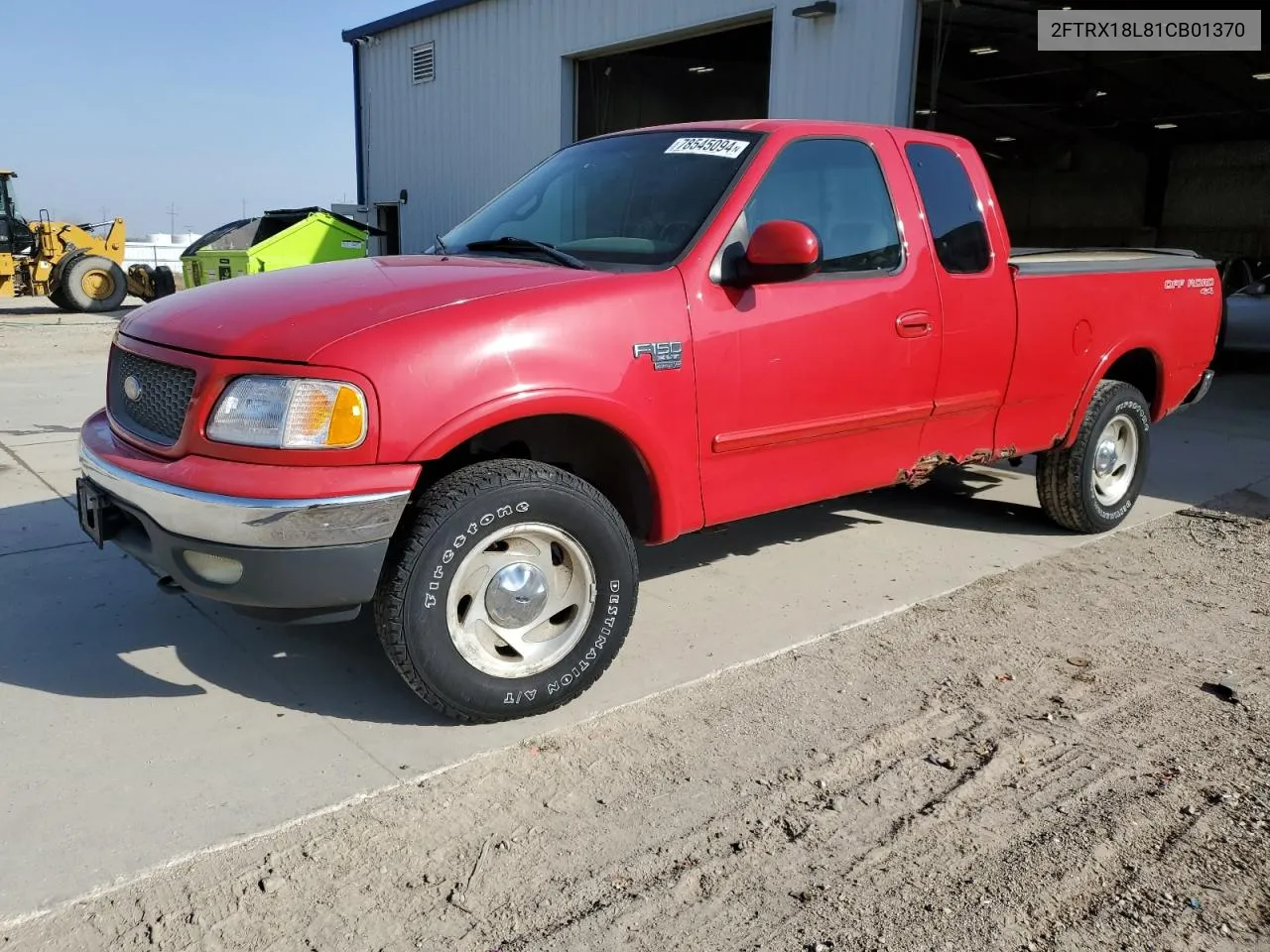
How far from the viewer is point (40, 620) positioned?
4.09 meters

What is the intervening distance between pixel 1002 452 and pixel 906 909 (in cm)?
292

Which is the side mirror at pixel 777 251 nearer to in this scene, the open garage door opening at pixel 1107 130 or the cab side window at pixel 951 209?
the cab side window at pixel 951 209

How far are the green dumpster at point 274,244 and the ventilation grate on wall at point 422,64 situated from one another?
9.18 feet

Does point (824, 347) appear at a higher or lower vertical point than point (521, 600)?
higher

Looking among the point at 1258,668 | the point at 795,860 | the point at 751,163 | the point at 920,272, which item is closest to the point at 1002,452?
the point at 920,272

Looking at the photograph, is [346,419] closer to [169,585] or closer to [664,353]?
[169,585]

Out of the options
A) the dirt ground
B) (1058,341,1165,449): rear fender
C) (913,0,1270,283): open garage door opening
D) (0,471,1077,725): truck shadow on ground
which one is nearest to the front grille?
(0,471,1077,725): truck shadow on ground

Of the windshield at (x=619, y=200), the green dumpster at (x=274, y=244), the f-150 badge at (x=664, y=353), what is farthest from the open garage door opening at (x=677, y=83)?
the f-150 badge at (x=664, y=353)

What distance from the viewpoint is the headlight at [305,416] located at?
9.37 ft

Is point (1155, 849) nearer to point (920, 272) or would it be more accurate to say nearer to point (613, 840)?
point (613, 840)

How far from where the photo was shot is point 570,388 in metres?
3.21

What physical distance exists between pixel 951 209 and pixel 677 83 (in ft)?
60.7

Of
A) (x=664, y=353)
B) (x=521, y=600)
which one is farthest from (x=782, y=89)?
(x=521, y=600)

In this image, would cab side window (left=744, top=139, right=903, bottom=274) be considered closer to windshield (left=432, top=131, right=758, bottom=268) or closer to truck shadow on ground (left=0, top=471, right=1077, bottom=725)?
windshield (left=432, top=131, right=758, bottom=268)
